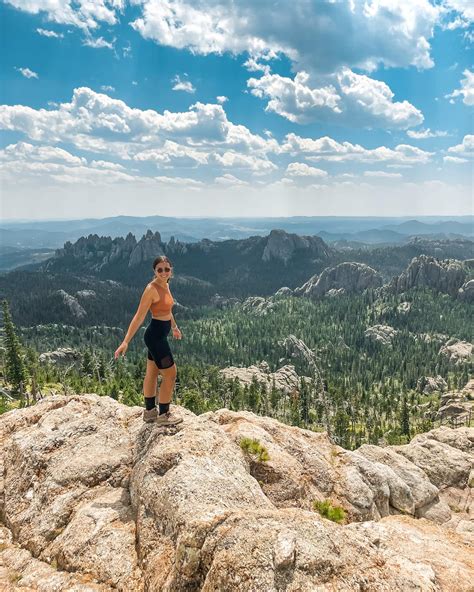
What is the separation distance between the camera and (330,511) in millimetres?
13844

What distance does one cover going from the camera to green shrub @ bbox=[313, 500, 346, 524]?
1375cm

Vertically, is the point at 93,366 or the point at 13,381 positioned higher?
the point at 13,381

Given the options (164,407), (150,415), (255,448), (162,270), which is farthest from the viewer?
(150,415)

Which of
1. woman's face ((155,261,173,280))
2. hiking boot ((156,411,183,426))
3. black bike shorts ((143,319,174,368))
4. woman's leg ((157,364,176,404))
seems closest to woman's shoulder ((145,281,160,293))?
woman's face ((155,261,173,280))

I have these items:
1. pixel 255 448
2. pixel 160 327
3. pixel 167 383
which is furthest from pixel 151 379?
pixel 255 448

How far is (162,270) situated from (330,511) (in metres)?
11.3

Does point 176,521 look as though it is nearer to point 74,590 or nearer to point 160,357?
point 74,590

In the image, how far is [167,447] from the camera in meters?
12.3

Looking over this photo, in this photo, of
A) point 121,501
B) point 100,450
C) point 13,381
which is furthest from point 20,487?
point 13,381

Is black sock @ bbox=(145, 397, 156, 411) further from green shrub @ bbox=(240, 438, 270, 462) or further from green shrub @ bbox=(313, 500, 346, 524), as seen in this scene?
green shrub @ bbox=(313, 500, 346, 524)

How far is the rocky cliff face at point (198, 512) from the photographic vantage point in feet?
24.6

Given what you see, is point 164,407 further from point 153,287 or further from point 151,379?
point 153,287

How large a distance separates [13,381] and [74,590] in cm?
8628

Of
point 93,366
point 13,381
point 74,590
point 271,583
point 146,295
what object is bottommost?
point 93,366
